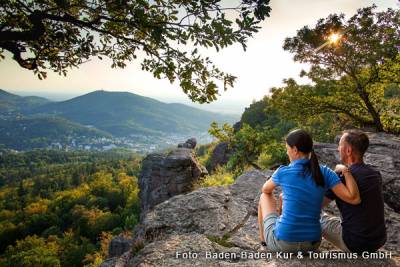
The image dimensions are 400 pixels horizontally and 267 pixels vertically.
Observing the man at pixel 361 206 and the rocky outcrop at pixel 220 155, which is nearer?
the man at pixel 361 206

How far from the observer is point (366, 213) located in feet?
14.6

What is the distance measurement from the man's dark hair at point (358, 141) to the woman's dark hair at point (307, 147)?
639 millimetres

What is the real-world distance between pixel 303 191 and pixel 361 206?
35.3 inches

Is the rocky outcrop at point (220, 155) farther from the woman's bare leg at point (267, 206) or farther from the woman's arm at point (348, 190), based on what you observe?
the woman's arm at point (348, 190)

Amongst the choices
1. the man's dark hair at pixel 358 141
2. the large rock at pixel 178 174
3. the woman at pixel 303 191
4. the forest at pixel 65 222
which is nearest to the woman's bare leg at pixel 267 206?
the woman at pixel 303 191

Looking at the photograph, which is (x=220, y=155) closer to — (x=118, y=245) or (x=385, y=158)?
(x=118, y=245)

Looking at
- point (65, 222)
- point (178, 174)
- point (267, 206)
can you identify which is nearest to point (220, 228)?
point (267, 206)

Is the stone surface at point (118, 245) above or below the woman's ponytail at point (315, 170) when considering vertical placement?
below

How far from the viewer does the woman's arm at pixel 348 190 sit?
4.36 m

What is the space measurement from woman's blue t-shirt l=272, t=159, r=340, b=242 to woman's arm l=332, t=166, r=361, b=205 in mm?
94

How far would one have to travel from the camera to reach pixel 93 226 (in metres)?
79.8

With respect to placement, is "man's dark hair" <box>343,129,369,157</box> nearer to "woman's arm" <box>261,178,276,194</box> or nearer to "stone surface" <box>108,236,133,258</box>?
"woman's arm" <box>261,178,276,194</box>

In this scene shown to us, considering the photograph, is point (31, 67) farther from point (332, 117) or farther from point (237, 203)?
point (332, 117)

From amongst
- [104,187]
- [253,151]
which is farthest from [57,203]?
[253,151]
